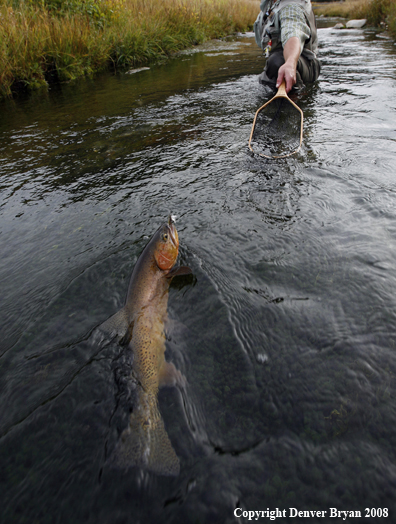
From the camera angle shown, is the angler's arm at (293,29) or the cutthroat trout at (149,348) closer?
the cutthroat trout at (149,348)

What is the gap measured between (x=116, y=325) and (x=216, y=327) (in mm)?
701

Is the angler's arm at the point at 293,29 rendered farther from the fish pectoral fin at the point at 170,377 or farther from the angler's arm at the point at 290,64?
the fish pectoral fin at the point at 170,377

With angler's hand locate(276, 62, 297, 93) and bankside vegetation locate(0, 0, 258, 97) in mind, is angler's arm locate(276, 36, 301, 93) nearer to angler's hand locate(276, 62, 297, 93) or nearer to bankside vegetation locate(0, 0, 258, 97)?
angler's hand locate(276, 62, 297, 93)

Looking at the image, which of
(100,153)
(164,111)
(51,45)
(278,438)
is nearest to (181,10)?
(51,45)

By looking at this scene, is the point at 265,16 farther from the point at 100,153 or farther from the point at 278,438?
the point at 278,438

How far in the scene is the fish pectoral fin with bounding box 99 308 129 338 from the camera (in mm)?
2168

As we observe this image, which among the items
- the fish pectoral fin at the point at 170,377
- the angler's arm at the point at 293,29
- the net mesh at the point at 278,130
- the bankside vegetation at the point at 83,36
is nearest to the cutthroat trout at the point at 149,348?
the fish pectoral fin at the point at 170,377

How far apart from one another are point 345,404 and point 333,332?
503 millimetres

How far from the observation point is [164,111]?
6891mm

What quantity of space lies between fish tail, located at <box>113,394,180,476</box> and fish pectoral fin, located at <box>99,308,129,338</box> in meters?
0.55

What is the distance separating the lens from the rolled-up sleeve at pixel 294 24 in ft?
20.1

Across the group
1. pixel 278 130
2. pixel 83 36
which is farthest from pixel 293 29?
pixel 83 36

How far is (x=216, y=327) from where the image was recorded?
7.57ft

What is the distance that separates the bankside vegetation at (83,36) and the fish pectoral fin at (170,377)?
9377 millimetres
